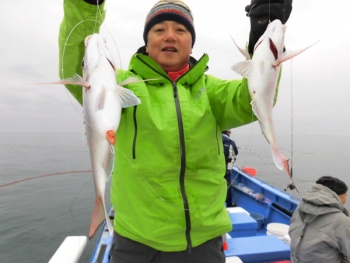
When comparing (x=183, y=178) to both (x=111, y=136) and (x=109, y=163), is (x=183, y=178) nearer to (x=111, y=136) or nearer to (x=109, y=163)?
(x=109, y=163)

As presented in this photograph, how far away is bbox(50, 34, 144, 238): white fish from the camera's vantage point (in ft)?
5.69

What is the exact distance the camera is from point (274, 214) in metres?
8.16

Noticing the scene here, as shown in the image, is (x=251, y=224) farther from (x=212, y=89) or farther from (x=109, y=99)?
(x=109, y=99)

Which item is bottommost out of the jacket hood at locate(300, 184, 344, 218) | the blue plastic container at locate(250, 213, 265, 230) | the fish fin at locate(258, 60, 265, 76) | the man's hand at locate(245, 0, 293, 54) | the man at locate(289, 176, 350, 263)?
the blue plastic container at locate(250, 213, 265, 230)

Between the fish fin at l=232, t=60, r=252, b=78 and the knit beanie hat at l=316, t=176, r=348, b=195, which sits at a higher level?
the fish fin at l=232, t=60, r=252, b=78

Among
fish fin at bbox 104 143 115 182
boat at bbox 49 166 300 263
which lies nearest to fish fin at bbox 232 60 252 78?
fish fin at bbox 104 143 115 182

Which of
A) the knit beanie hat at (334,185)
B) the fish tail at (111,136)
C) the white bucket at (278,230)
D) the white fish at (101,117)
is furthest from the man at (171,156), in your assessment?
the white bucket at (278,230)

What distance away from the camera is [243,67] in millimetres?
2035

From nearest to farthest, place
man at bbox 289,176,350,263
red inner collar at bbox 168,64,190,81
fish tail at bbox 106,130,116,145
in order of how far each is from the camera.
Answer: fish tail at bbox 106,130,116,145 → red inner collar at bbox 168,64,190,81 → man at bbox 289,176,350,263

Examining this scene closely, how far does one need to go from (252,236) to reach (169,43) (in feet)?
16.4

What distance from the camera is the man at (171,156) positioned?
227 cm

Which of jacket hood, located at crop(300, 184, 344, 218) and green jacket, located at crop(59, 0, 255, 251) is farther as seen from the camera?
jacket hood, located at crop(300, 184, 344, 218)

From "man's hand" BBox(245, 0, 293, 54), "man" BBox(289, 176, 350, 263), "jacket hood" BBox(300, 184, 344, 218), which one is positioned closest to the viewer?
"man's hand" BBox(245, 0, 293, 54)

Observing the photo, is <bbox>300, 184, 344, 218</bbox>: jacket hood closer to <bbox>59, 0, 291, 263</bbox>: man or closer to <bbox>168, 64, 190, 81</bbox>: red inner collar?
<bbox>59, 0, 291, 263</bbox>: man
